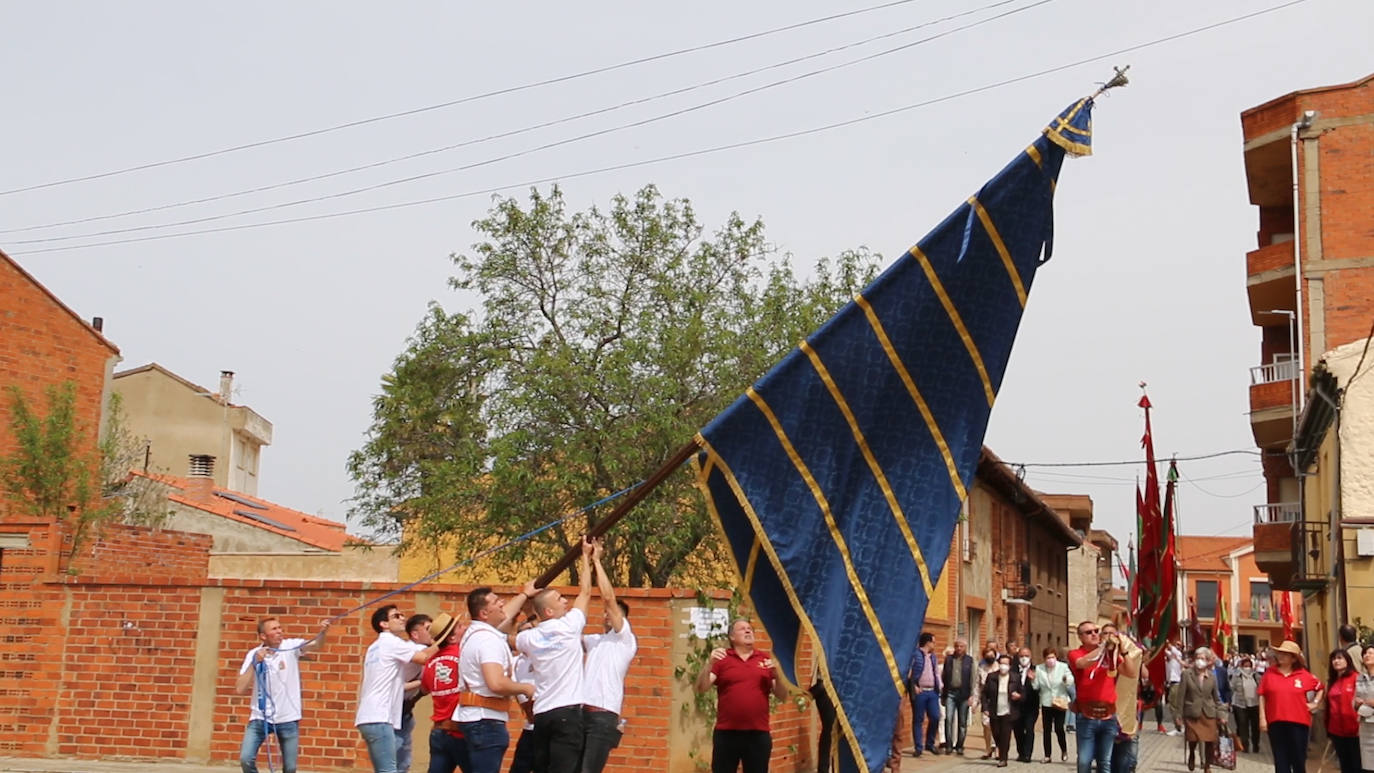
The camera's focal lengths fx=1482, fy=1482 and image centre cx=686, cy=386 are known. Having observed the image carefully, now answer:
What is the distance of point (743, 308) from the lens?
2164 cm

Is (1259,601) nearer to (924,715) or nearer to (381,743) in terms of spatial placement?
(924,715)

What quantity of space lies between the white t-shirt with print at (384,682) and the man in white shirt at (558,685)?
1656mm

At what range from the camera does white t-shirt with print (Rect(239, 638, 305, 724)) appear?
10.7m

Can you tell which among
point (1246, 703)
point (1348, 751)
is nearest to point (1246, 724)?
point (1246, 703)

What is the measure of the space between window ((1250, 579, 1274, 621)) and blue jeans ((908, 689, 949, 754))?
209ft

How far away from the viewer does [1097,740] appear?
11.4 metres

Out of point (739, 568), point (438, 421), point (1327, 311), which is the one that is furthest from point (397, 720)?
point (1327, 311)

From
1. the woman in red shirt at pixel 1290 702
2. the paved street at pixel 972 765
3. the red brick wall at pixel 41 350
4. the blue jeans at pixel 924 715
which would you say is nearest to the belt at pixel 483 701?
the paved street at pixel 972 765

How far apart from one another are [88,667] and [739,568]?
10.1 meters

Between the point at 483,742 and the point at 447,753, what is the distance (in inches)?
12.9

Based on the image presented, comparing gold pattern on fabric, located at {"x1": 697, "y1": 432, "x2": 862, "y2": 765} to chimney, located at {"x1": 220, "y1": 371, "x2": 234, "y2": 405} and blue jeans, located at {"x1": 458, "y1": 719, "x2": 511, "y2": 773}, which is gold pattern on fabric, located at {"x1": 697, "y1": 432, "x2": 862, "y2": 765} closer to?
blue jeans, located at {"x1": 458, "y1": 719, "x2": 511, "y2": 773}

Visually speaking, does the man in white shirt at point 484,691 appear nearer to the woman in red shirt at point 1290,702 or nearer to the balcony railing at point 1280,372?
the woman in red shirt at point 1290,702

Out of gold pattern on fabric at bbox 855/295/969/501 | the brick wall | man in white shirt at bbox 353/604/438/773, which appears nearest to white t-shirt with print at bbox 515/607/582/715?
man in white shirt at bbox 353/604/438/773

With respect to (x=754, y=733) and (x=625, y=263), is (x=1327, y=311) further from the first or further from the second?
(x=754, y=733)
